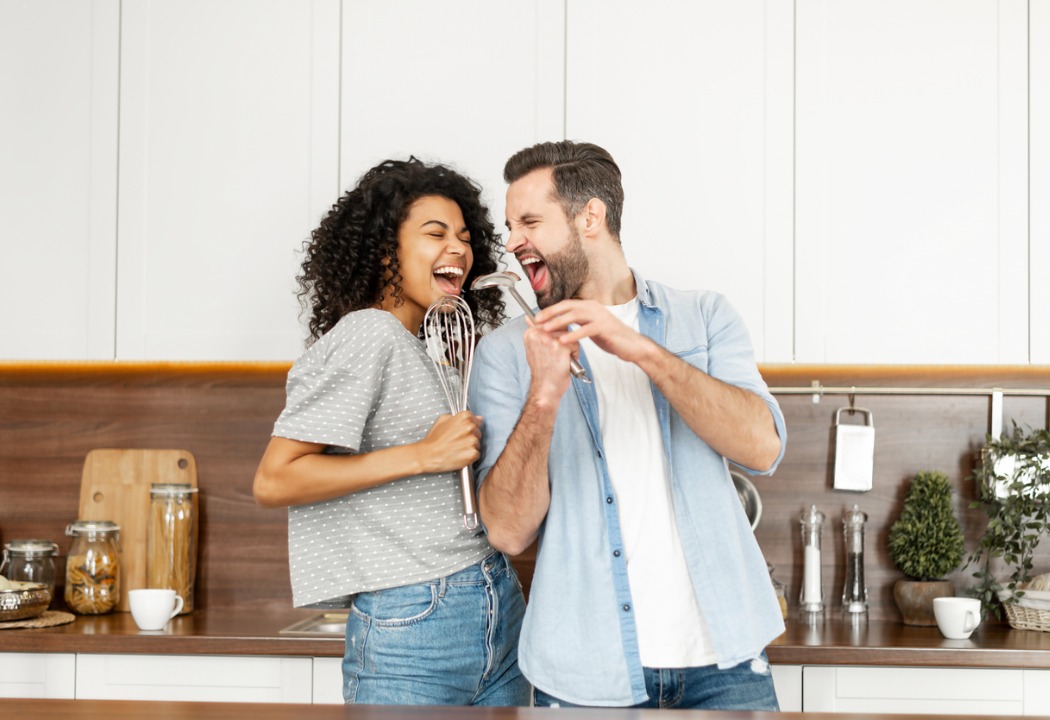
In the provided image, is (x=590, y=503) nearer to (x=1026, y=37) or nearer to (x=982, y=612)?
(x=982, y=612)

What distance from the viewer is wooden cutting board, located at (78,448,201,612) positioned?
260 cm

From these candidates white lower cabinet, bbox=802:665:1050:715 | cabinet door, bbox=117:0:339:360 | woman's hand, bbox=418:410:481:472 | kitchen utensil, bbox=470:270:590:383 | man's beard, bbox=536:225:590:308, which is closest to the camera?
kitchen utensil, bbox=470:270:590:383

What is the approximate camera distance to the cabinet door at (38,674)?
2150 mm

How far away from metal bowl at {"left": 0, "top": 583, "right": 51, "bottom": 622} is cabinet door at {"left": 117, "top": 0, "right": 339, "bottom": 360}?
0.52 metres

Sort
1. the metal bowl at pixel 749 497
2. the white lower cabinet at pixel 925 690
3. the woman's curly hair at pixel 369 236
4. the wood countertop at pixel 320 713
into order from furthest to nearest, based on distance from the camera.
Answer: the metal bowl at pixel 749 497 → the white lower cabinet at pixel 925 690 → the woman's curly hair at pixel 369 236 → the wood countertop at pixel 320 713

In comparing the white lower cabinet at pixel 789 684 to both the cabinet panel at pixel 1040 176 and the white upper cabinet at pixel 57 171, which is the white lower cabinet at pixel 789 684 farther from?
the white upper cabinet at pixel 57 171

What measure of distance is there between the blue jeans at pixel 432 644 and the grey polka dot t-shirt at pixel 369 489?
0.03 meters

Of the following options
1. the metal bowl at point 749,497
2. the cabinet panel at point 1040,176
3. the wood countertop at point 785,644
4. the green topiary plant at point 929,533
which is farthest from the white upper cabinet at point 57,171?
the cabinet panel at point 1040,176

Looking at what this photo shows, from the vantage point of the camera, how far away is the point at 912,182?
2332mm

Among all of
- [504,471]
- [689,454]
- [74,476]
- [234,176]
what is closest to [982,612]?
[689,454]

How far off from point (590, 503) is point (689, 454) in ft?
0.51

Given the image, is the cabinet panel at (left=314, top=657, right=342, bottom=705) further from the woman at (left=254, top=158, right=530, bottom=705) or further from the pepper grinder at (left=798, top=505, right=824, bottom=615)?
the pepper grinder at (left=798, top=505, right=824, bottom=615)

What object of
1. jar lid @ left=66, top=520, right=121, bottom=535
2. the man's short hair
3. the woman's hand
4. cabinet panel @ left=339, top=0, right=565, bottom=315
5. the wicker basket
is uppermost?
cabinet panel @ left=339, top=0, right=565, bottom=315

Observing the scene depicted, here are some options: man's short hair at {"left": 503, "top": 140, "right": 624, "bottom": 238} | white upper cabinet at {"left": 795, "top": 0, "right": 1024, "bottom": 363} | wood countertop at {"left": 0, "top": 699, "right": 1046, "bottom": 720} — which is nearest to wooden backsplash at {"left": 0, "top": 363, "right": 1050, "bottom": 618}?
white upper cabinet at {"left": 795, "top": 0, "right": 1024, "bottom": 363}
